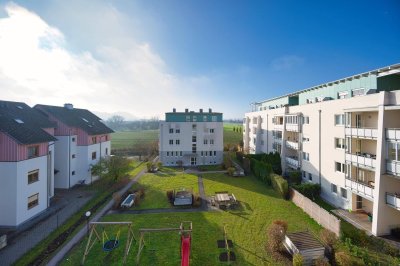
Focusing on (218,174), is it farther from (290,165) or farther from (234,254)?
(234,254)

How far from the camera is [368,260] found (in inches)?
542

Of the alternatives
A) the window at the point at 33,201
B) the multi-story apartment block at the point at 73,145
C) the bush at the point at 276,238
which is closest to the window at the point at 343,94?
the bush at the point at 276,238

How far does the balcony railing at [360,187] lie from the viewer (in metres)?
18.4

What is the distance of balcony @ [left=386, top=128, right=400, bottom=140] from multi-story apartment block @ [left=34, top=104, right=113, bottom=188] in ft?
118

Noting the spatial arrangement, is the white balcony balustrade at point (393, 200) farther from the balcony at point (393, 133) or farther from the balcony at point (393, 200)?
the balcony at point (393, 133)

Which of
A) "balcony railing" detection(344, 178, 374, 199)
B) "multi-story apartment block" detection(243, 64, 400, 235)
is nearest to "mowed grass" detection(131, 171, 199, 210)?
"multi-story apartment block" detection(243, 64, 400, 235)

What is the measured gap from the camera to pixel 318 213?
19531mm

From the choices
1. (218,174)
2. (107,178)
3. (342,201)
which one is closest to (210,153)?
(218,174)

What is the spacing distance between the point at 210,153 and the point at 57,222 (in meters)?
31.8

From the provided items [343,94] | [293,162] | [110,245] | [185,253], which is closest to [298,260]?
[185,253]

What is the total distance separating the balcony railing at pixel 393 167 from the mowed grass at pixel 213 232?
731cm

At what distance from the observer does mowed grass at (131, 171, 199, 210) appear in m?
25.3

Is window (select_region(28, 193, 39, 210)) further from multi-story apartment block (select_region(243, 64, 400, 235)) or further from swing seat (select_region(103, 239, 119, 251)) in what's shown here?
multi-story apartment block (select_region(243, 64, 400, 235))

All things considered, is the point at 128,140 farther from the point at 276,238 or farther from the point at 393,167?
the point at 393,167
